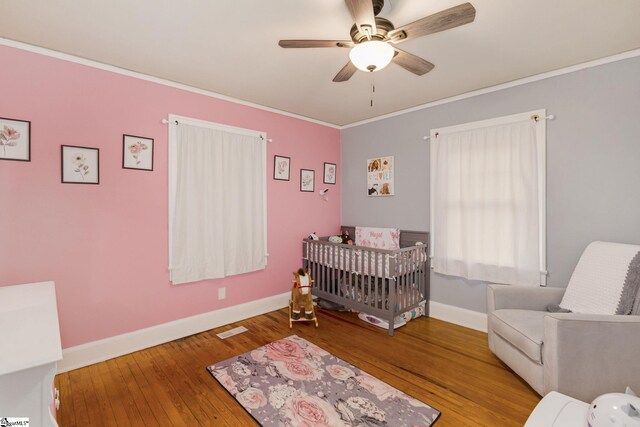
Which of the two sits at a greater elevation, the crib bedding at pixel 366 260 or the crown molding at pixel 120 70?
the crown molding at pixel 120 70

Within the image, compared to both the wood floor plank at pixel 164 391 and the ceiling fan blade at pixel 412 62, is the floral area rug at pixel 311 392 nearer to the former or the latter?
the wood floor plank at pixel 164 391

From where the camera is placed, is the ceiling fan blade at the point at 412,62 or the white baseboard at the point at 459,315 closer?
the ceiling fan blade at the point at 412,62

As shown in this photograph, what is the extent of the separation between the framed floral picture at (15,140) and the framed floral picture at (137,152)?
58 cm

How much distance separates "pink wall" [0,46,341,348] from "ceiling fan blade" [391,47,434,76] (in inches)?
77.4

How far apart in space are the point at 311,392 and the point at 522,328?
1.49 meters

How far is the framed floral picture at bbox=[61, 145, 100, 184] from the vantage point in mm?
2260

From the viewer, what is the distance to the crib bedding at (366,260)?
297cm

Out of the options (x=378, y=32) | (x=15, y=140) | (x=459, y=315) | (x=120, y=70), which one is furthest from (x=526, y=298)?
(x=15, y=140)

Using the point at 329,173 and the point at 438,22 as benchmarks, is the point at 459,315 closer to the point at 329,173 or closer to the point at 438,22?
the point at 329,173

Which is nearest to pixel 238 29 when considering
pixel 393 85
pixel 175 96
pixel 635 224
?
pixel 175 96

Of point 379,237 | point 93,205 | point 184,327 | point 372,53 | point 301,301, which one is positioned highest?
point 372,53

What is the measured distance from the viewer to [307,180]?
155 inches

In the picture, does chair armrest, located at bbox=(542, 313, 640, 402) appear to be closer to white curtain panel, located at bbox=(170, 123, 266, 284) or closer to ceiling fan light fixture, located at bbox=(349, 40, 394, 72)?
ceiling fan light fixture, located at bbox=(349, 40, 394, 72)

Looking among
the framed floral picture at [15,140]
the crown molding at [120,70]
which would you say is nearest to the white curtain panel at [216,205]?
the crown molding at [120,70]
